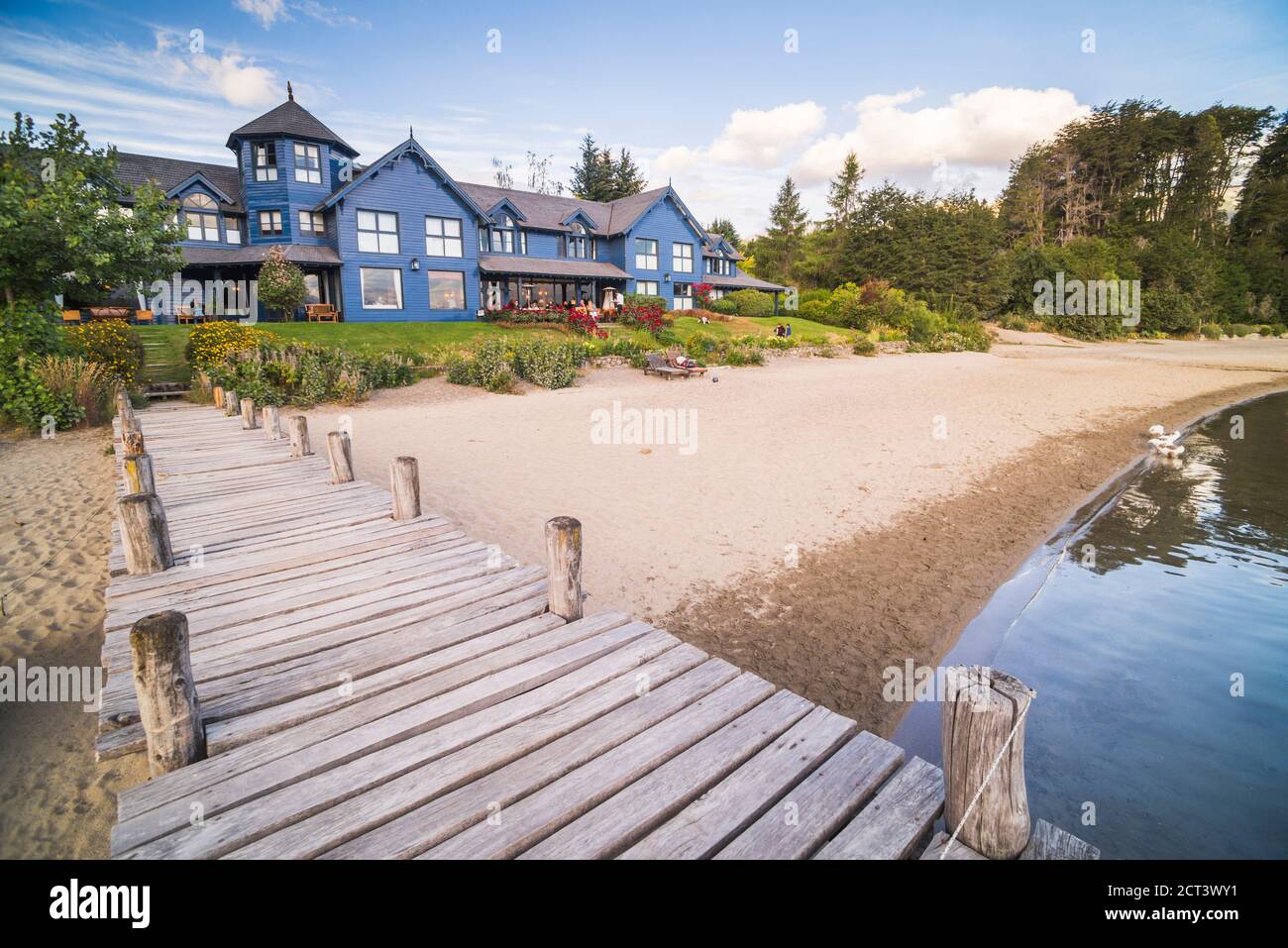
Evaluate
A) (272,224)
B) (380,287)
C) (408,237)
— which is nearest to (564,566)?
(380,287)

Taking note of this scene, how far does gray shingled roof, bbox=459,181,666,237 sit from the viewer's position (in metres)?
36.6

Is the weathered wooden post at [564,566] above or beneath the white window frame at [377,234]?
beneath

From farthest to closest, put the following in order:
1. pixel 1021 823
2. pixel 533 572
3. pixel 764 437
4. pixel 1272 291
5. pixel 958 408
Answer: pixel 1272 291 → pixel 958 408 → pixel 764 437 → pixel 533 572 → pixel 1021 823

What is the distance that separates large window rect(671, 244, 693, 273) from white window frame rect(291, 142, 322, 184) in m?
21.5

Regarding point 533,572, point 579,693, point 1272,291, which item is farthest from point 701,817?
point 1272,291

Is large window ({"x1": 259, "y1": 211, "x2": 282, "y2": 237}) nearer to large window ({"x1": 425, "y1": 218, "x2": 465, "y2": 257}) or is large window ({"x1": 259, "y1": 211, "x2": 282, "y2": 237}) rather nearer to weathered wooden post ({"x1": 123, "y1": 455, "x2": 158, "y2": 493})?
large window ({"x1": 425, "y1": 218, "x2": 465, "y2": 257})

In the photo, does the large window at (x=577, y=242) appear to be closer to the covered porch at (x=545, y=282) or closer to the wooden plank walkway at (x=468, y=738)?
the covered porch at (x=545, y=282)

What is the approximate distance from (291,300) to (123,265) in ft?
38.8

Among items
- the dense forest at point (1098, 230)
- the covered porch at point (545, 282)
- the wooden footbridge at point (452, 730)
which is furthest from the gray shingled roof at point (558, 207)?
the wooden footbridge at point (452, 730)

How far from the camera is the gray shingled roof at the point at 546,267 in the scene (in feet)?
111

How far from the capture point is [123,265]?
51.5 ft

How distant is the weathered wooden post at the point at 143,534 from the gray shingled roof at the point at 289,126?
3191 centimetres

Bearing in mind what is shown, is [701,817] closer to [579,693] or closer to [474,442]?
[579,693]

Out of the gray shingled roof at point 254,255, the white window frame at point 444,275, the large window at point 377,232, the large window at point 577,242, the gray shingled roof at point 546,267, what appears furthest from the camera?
the large window at point 577,242
